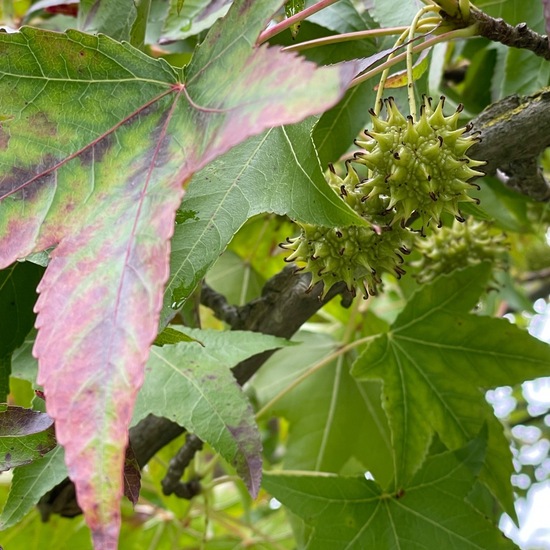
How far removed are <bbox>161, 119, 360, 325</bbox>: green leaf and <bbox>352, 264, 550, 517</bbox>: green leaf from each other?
17.3 inches

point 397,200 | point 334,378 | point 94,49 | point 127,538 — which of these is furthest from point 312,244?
point 127,538

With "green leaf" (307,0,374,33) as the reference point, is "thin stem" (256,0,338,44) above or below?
above

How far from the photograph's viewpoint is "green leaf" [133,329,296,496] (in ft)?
3.18

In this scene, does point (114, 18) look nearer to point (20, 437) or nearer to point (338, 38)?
point (338, 38)

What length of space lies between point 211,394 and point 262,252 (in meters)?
0.66

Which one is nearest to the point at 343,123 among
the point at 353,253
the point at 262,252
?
the point at 353,253

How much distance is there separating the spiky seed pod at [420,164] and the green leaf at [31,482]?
527mm

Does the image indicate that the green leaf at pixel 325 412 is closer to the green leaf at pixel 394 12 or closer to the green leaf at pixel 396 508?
the green leaf at pixel 396 508

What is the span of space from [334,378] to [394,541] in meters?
0.43

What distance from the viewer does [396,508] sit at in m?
1.13

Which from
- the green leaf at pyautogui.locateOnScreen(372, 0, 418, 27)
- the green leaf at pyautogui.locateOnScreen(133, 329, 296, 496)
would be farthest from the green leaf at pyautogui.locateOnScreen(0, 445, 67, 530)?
the green leaf at pyautogui.locateOnScreen(372, 0, 418, 27)

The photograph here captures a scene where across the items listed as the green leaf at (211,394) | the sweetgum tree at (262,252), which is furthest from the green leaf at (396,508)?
the green leaf at (211,394)

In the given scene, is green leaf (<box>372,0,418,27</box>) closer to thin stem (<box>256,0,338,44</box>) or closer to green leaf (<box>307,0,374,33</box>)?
green leaf (<box>307,0,374,33</box>)

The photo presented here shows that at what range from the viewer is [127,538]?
1.74 m
